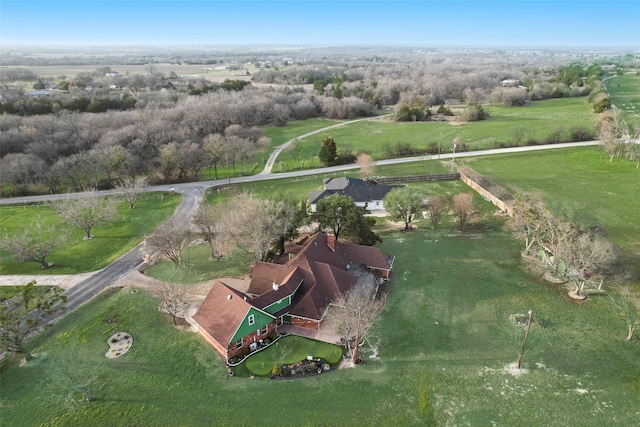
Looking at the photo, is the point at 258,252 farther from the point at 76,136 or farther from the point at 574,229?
the point at 76,136

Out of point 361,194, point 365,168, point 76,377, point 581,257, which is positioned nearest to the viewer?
point 76,377

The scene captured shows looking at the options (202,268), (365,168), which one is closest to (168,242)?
(202,268)

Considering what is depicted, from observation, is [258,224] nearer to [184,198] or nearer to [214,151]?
[184,198]

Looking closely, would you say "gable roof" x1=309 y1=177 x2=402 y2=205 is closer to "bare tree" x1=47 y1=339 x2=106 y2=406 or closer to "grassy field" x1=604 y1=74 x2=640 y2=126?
"bare tree" x1=47 y1=339 x2=106 y2=406

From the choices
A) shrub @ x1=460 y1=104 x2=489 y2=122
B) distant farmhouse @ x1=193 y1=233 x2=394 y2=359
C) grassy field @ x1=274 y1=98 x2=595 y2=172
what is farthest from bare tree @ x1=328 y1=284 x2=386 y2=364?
shrub @ x1=460 y1=104 x2=489 y2=122

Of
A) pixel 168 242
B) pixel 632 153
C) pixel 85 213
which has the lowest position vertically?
pixel 85 213

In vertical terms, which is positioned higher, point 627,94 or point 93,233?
point 627,94

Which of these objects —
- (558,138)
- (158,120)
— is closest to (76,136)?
(158,120)
